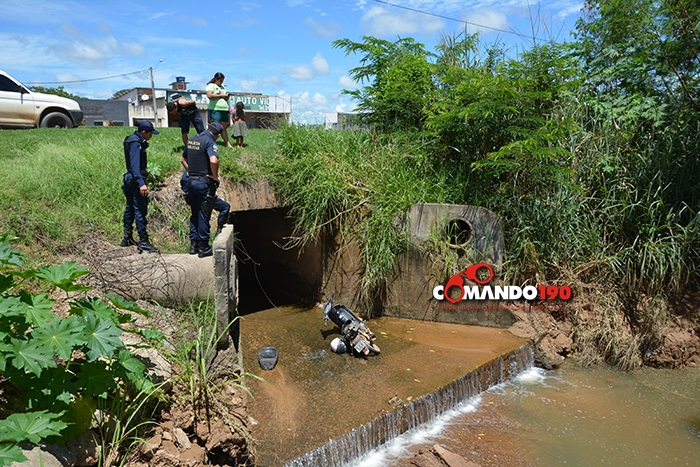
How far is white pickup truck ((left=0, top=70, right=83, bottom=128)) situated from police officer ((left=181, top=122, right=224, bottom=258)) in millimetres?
9221

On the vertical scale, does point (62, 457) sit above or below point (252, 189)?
below

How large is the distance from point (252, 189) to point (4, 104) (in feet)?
26.0

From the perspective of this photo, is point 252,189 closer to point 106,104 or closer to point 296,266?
point 296,266

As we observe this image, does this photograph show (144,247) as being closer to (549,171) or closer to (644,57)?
(549,171)

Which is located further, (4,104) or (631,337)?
(4,104)

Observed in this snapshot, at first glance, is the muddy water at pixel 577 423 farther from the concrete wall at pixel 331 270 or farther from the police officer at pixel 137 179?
the police officer at pixel 137 179

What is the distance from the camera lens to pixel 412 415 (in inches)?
226

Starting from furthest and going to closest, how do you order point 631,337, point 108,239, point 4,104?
point 4,104, point 631,337, point 108,239

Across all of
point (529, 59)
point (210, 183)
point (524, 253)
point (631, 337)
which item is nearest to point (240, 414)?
point (210, 183)

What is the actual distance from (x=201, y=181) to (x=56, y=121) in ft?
32.4

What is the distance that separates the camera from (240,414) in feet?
16.2

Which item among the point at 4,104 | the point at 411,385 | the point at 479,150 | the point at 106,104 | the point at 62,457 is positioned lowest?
the point at 411,385

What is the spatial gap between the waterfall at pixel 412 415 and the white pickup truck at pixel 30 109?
39.9 feet

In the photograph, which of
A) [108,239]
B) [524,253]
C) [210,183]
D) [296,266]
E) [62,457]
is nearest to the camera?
[62,457]
